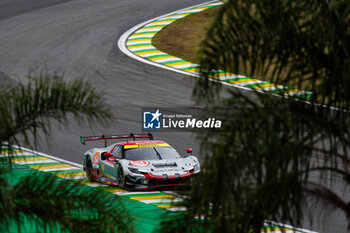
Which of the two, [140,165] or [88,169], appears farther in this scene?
[88,169]

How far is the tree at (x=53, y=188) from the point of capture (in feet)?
19.1

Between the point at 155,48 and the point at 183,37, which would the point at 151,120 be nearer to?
the point at 155,48

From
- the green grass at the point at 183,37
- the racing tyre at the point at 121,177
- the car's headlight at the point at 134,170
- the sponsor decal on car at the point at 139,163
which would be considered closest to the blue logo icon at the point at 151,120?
the racing tyre at the point at 121,177

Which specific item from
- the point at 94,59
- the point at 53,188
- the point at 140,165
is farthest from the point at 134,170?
the point at 94,59

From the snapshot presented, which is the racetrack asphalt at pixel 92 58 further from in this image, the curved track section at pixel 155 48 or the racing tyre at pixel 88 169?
the racing tyre at pixel 88 169

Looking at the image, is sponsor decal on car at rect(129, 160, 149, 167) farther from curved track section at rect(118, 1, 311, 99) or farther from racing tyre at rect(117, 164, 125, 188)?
curved track section at rect(118, 1, 311, 99)

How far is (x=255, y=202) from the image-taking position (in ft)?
18.0

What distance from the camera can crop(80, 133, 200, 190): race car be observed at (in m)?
14.6

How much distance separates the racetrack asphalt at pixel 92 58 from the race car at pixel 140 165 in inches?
40.3

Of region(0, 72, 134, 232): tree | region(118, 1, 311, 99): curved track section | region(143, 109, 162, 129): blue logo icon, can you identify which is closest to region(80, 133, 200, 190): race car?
region(143, 109, 162, 129): blue logo icon

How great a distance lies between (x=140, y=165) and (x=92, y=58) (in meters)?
12.6

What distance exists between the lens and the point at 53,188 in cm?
606

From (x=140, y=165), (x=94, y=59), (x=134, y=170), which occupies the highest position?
(x=94, y=59)

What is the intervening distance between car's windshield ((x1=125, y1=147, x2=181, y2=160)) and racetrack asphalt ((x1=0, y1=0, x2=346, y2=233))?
84cm
